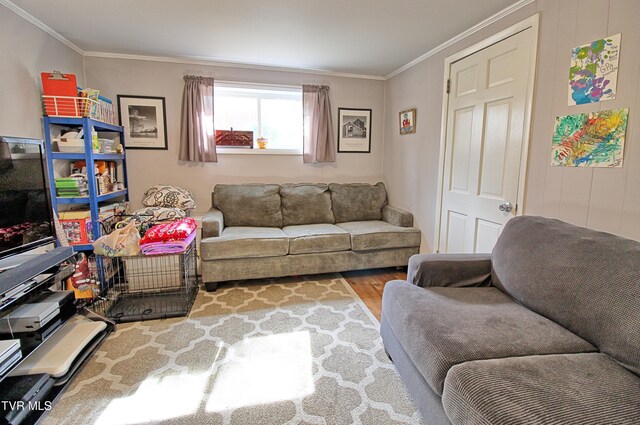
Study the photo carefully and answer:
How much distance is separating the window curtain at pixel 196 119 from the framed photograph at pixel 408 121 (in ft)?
7.20

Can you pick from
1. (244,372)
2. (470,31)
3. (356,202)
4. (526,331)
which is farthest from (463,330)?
(356,202)

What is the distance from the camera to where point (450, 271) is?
6.36 feet

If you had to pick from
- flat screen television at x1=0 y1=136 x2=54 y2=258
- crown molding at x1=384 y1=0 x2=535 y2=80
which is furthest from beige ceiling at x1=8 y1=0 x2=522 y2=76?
flat screen television at x1=0 y1=136 x2=54 y2=258

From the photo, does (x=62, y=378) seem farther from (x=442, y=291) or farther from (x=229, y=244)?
(x=442, y=291)

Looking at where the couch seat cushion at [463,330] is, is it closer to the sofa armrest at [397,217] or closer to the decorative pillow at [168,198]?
the sofa armrest at [397,217]

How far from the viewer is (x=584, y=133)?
1.80 m

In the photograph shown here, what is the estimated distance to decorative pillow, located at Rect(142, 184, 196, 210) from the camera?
3252 millimetres

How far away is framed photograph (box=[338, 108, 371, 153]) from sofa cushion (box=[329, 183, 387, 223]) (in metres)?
0.54

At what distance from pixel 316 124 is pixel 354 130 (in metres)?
0.55

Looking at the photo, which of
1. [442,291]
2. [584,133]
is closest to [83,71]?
[442,291]

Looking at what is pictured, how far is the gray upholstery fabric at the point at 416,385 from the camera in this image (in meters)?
1.31

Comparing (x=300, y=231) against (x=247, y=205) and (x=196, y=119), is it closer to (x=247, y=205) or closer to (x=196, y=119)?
(x=247, y=205)

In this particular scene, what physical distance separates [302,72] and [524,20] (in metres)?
2.35

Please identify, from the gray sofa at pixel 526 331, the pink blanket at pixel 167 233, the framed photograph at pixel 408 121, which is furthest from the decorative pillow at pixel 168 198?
the framed photograph at pixel 408 121
